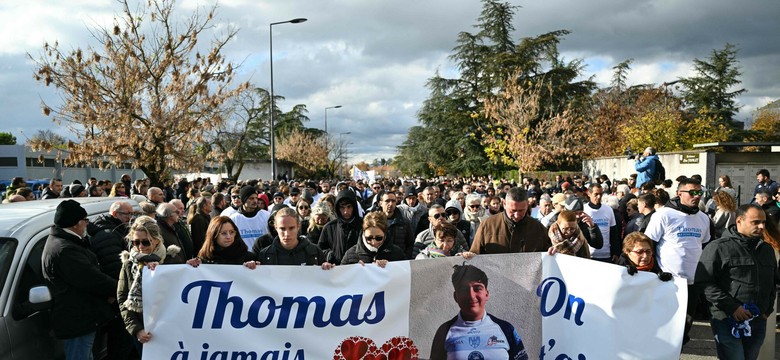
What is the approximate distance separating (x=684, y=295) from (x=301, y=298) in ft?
9.89

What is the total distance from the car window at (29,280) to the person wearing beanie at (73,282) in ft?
0.46

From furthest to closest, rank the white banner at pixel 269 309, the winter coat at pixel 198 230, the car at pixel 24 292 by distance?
the winter coat at pixel 198 230
the white banner at pixel 269 309
the car at pixel 24 292

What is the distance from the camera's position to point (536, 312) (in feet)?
15.0

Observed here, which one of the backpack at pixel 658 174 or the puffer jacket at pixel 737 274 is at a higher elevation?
the backpack at pixel 658 174

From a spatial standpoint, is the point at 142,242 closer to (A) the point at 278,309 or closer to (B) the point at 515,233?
(A) the point at 278,309

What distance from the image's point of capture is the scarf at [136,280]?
167 inches

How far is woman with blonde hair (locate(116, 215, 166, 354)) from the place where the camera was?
14.0 feet

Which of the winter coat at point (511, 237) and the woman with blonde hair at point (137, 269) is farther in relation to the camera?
the winter coat at point (511, 237)

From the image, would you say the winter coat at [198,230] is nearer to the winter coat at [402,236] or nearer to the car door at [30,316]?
the winter coat at [402,236]

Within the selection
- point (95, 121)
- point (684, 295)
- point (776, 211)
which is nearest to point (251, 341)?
point (684, 295)

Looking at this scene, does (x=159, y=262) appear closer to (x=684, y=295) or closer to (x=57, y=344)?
(x=57, y=344)

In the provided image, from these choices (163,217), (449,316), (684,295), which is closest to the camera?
(684,295)

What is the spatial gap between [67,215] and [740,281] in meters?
5.42

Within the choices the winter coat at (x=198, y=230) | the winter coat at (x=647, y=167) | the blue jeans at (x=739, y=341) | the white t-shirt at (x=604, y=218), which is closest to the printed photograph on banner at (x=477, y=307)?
the blue jeans at (x=739, y=341)
